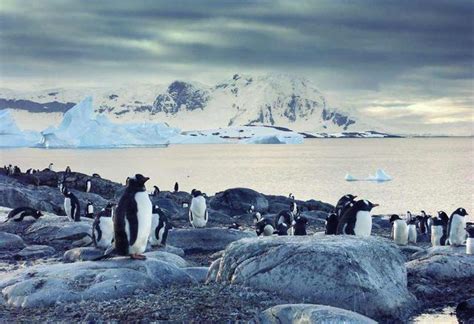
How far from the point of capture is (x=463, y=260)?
521 inches

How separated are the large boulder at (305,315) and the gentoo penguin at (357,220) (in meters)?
7.41

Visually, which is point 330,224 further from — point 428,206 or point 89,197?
point 428,206

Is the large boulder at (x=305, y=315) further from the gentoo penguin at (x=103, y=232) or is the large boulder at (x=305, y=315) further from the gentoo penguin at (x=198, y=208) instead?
the gentoo penguin at (x=198, y=208)

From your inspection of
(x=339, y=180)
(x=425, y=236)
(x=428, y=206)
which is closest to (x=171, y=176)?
(x=339, y=180)

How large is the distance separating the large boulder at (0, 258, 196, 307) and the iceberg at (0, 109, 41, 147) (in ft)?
309

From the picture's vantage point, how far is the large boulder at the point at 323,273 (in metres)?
9.63

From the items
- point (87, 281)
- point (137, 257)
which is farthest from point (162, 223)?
point (87, 281)

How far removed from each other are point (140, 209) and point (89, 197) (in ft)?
65.1

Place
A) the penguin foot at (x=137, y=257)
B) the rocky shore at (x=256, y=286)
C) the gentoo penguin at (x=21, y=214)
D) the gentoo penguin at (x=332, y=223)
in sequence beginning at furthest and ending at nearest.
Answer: the gentoo penguin at (x=21, y=214) < the gentoo penguin at (x=332, y=223) < the penguin foot at (x=137, y=257) < the rocky shore at (x=256, y=286)

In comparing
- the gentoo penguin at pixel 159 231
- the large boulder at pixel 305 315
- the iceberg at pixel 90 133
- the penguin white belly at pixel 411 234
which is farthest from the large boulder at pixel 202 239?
the iceberg at pixel 90 133

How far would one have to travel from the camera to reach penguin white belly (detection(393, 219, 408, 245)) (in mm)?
20156

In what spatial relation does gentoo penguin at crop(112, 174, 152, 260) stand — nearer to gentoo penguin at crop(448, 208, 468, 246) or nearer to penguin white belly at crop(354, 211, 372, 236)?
penguin white belly at crop(354, 211, 372, 236)

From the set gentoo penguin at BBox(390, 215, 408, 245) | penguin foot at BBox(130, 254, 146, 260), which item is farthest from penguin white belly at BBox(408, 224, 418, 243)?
penguin foot at BBox(130, 254, 146, 260)

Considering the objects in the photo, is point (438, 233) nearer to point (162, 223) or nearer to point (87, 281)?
point (162, 223)
